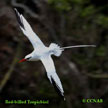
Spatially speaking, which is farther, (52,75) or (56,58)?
(56,58)

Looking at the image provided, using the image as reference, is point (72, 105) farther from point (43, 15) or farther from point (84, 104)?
point (43, 15)

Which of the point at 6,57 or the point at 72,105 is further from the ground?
the point at 6,57

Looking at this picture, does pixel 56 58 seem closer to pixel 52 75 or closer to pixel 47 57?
pixel 47 57

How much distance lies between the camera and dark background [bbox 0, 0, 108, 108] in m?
7.79

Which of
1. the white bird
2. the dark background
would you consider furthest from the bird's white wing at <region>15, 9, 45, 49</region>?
the dark background

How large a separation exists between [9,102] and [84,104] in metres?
2.05

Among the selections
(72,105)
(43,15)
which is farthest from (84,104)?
(43,15)

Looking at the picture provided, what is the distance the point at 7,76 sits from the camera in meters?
7.62

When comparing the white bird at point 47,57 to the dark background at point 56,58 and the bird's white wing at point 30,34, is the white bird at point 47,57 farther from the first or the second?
the dark background at point 56,58

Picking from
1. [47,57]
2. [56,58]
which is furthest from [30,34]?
[56,58]

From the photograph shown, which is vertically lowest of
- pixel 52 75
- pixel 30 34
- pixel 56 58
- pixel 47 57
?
pixel 52 75

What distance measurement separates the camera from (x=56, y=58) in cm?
848

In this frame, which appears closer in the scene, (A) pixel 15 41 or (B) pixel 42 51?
(B) pixel 42 51

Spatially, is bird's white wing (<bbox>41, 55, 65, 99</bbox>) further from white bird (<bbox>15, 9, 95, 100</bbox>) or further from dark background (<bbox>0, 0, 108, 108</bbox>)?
dark background (<bbox>0, 0, 108, 108</bbox>)
